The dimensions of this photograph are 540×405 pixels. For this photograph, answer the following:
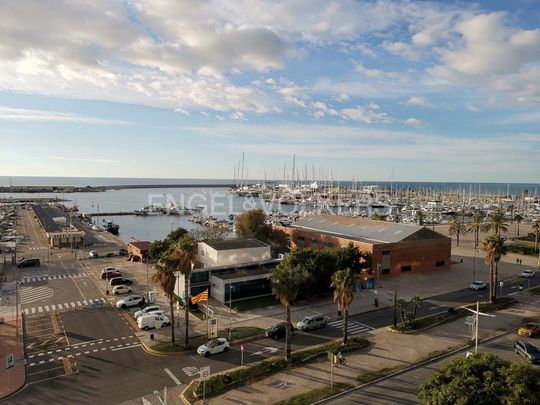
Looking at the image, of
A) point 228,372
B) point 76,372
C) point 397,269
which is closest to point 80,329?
point 76,372

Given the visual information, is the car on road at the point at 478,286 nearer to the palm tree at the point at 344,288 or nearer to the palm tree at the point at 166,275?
the palm tree at the point at 344,288

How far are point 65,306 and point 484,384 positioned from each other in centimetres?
4677

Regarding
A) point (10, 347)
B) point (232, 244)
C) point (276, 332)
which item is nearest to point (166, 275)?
point (276, 332)

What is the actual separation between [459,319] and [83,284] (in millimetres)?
51376

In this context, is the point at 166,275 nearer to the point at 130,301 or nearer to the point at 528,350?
the point at 130,301

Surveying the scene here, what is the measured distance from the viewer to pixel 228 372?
32438 millimetres

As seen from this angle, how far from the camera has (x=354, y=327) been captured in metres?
43.2

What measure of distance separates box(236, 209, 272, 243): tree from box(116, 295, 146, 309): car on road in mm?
33296

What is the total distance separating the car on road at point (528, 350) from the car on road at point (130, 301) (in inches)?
1602

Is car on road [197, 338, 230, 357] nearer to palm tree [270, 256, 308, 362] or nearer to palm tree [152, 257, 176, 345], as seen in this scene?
palm tree [152, 257, 176, 345]

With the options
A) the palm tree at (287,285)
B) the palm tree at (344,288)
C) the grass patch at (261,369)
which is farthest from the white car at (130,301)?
the palm tree at (344,288)

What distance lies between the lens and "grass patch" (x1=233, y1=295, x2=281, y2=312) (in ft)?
162

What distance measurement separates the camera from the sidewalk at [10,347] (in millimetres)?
30719

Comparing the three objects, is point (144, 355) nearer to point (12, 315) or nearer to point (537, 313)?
point (12, 315)
